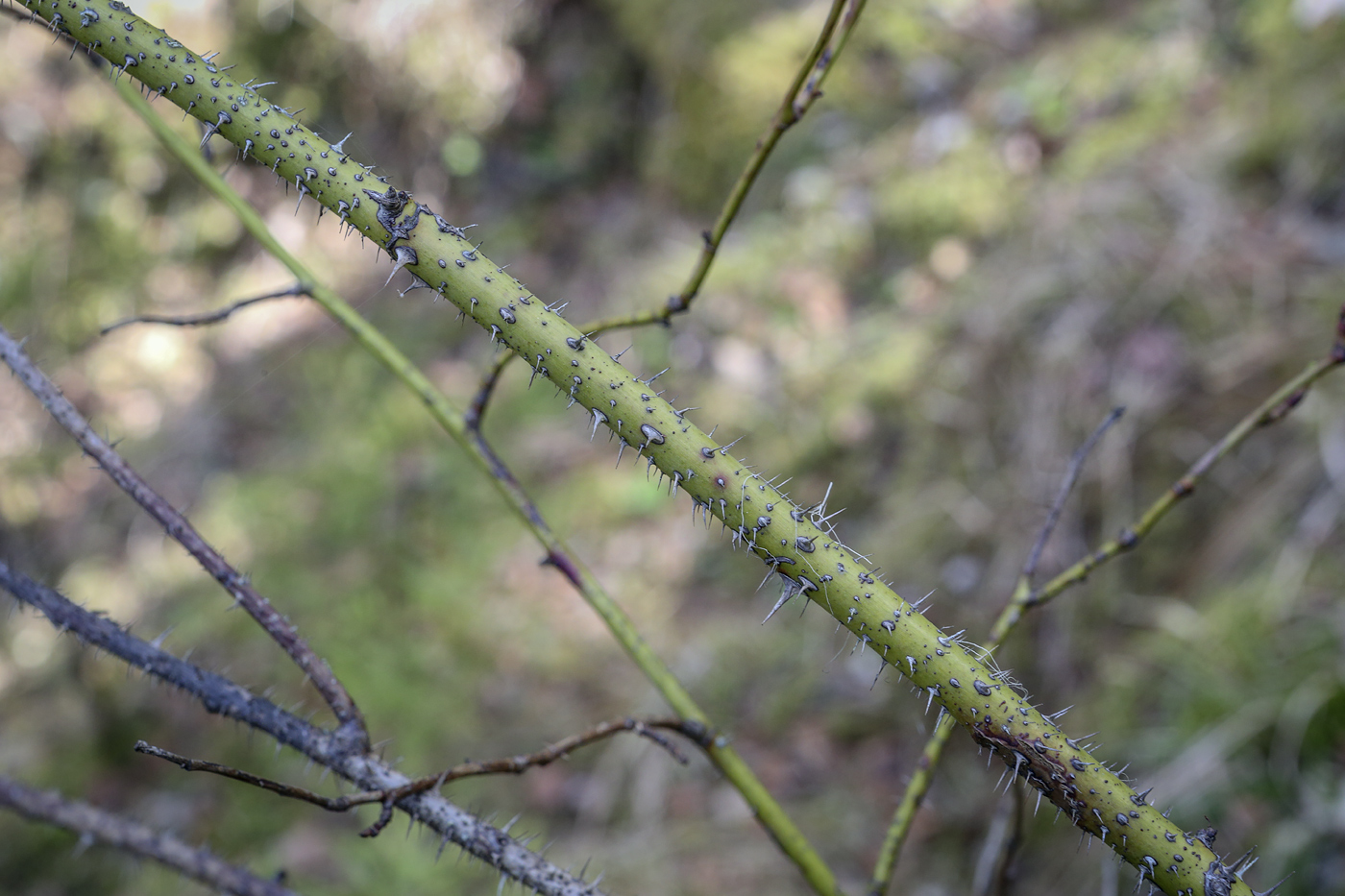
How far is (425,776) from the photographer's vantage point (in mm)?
631

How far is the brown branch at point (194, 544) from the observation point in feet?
2.19

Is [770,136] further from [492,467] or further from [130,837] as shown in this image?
[130,837]

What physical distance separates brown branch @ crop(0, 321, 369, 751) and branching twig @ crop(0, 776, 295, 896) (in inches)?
5.7

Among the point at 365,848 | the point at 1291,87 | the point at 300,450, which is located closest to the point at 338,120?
the point at 300,450

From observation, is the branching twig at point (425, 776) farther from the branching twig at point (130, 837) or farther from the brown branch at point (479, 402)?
the brown branch at point (479, 402)

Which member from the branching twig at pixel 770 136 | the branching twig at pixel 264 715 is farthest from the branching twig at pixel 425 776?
the branching twig at pixel 770 136

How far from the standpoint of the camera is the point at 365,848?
2.24 m

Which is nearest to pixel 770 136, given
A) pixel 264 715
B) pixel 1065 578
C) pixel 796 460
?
pixel 1065 578

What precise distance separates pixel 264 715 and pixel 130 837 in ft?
0.48

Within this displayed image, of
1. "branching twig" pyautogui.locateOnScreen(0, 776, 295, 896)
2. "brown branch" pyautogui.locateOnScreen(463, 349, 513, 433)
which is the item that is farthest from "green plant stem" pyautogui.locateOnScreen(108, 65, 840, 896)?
"branching twig" pyautogui.locateOnScreen(0, 776, 295, 896)

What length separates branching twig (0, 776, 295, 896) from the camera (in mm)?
644

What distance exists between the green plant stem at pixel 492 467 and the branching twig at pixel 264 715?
226mm

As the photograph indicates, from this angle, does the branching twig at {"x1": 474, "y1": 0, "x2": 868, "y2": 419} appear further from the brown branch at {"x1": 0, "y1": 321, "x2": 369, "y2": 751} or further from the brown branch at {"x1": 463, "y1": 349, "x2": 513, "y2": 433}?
the brown branch at {"x1": 0, "y1": 321, "x2": 369, "y2": 751}

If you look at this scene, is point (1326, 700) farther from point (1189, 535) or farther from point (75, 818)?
point (75, 818)
